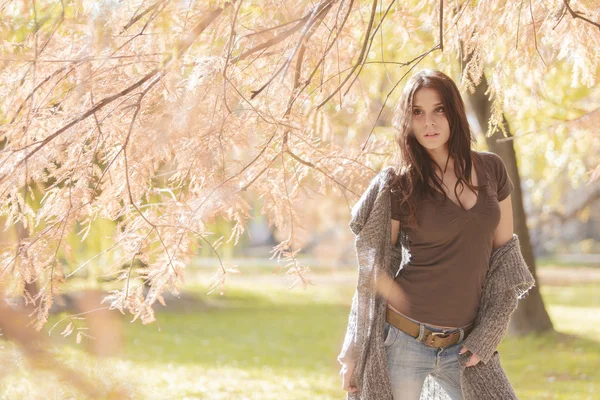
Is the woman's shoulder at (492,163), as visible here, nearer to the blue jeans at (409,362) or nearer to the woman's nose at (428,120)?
the woman's nose at (428,120)

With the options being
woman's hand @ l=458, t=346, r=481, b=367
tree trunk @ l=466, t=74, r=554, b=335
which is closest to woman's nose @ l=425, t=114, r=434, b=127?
woman's hand @ l=458, t=346, r=481, b=367

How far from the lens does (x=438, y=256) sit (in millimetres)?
2762

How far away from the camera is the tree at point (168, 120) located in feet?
10.1

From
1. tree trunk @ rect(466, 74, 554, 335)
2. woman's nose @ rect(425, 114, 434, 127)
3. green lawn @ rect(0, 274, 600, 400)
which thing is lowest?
green lawn @ rect(0, 274, 600, 400)

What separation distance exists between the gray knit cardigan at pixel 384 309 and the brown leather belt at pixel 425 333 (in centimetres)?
4

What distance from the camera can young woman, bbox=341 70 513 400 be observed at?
2754 mm

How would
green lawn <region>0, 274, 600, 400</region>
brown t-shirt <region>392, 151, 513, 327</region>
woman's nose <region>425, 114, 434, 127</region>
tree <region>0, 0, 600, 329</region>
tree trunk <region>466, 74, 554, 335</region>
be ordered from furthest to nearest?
tree trunk <region>466, 74, 554, 335</region> → green lawn <region>0, 274, 600, 400</region> → tree <region>0, 0, 600, 329</region> → woman's nose <region>425, 114, 434, 127</region> → brown t-shirt <region>392, 151, 513, 327</region>

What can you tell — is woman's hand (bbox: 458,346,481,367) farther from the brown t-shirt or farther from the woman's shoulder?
the woman's shoulder

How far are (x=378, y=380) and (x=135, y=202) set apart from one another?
1318 mm

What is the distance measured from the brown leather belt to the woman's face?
639 mm

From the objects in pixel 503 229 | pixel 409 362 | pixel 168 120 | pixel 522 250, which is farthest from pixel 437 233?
pixel 522 250

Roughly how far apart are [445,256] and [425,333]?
0.28m

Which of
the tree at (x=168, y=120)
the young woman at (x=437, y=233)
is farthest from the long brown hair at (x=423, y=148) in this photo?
the tree at (x=168, y=120)

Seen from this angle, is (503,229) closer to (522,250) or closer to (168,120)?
(168,120)
